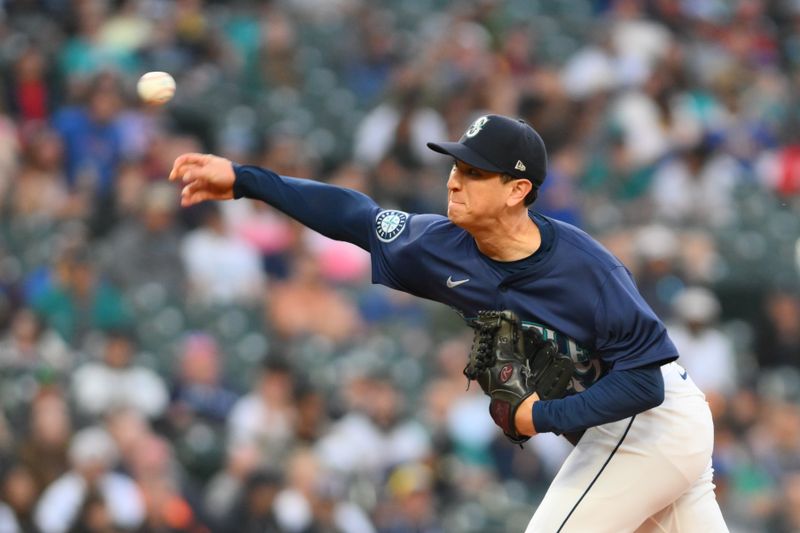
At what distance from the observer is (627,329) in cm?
452

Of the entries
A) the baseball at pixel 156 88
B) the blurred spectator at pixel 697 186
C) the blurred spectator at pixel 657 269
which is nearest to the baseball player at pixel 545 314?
the baseball at pixel 156 88

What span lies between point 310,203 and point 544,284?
0.88 meters

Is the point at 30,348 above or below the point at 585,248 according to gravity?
below

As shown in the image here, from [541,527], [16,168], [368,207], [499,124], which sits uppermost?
[499,124]

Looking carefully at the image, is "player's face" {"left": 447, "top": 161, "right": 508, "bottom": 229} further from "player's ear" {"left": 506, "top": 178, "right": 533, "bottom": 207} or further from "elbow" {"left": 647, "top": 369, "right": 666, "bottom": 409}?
"elbow" {"left": 647, "top": 369, "right": 666, "bottom": 409}

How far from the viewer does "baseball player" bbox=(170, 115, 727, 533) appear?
4539mm

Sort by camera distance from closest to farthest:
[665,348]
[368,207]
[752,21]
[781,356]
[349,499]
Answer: [665,348]
[368,207]
[349,499]
[781,356]
[752,21]

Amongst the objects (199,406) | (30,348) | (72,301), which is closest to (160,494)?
(199,406)

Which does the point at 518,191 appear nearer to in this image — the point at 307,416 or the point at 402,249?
the point at 402,249

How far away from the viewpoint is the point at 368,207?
500 centimetres

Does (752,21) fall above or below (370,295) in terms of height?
above

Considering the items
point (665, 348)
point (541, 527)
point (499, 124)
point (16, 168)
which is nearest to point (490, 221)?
point (499, 124)

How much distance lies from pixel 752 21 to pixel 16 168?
8.47 meters

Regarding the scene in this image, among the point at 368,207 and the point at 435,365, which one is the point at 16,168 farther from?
the point at 368,207
